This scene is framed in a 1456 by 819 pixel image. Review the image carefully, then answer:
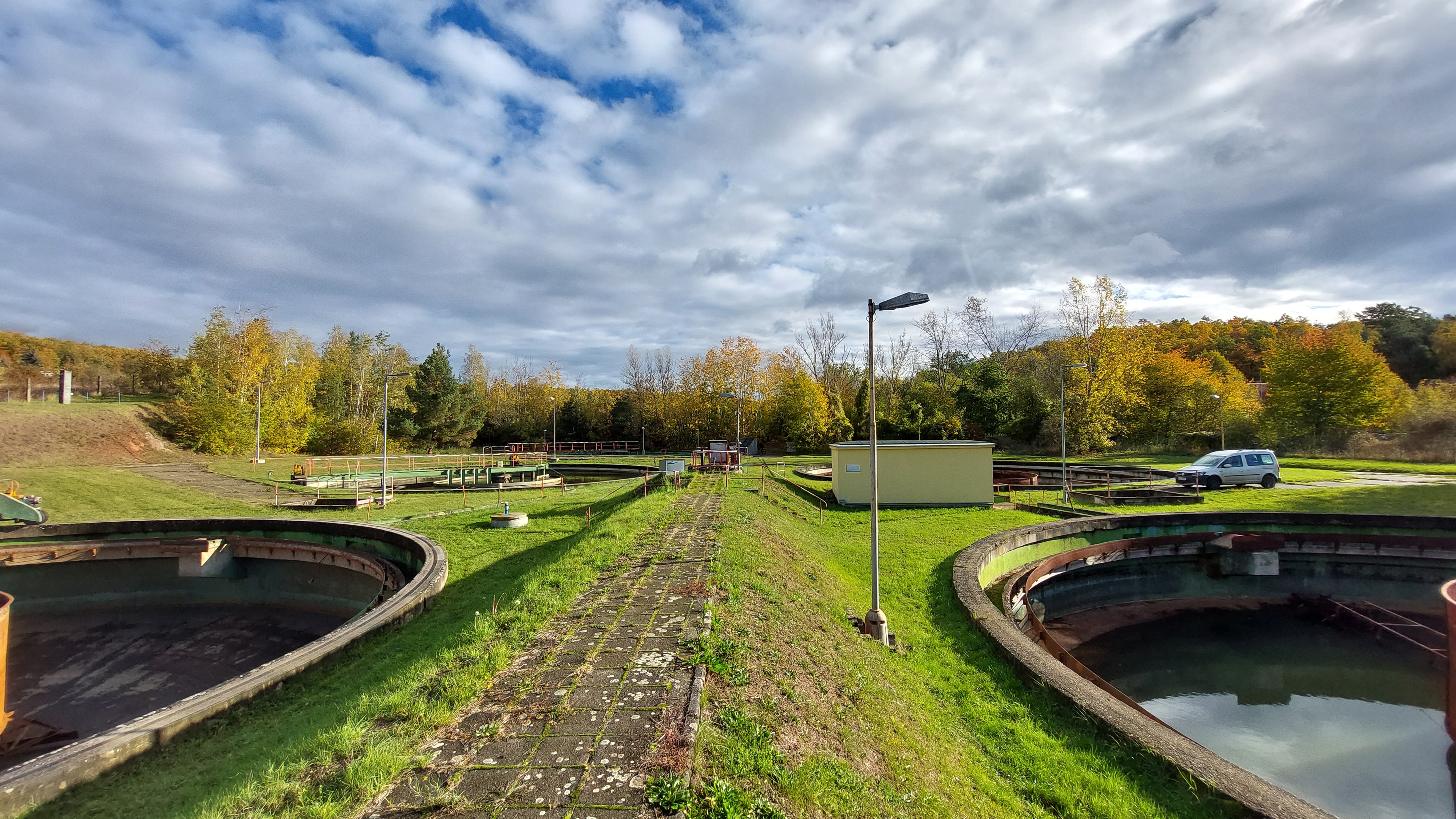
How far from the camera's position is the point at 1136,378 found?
3953 cm

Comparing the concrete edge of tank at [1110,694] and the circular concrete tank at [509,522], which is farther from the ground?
the circular concrete tank at [509,522]

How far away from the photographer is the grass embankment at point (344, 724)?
12.2 feet

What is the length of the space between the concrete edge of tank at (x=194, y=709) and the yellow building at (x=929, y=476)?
14546mm

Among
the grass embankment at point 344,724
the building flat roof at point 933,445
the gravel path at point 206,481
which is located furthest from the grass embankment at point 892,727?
the gravel path at point 206,481

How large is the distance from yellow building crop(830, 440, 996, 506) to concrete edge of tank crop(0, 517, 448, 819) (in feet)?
47.7

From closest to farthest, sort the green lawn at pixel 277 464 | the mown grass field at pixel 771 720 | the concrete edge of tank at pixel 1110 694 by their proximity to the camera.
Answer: the mown grass field at pixel 771 720 → the concrete edge of tank at pixel 1110 694 → the green lawn at pixel 277 464

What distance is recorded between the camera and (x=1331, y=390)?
3366 centimetres

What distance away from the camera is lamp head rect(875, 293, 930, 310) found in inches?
289

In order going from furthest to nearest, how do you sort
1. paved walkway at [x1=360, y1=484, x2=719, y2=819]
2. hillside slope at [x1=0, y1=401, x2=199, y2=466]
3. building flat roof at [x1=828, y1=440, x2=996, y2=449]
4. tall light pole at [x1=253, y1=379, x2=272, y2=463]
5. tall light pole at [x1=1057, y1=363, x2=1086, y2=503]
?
tall light pole at [x1=253, y1=379, x2=272, y2=463] < hillside slope at [x1=0, y1=401, x2=199, y2=466] < building flat roof at [x1=828, y1=440, x2=996, y2=449] < tall light pole at [x1=1057, y1=363, x2=1086, y2=503] < paved walkway at [x1=360, y1=484, x2=719, y2=819]

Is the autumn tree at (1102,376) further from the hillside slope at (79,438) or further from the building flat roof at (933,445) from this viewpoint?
the hillside slope at (79,438)

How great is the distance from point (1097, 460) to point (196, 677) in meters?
41.8

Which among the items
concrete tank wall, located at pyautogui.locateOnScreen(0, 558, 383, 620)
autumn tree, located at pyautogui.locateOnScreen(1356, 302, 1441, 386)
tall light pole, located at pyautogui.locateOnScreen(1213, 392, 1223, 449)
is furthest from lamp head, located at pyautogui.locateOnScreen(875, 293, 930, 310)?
autumn tree, located at pyautogui.locateOnScreen(1356, 302, 1441, 386)

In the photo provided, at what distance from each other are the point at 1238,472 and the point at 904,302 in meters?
24.7

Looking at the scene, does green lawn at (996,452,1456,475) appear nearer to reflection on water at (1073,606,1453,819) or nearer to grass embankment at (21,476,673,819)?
reflection on water at (1073,606,1453,819)
